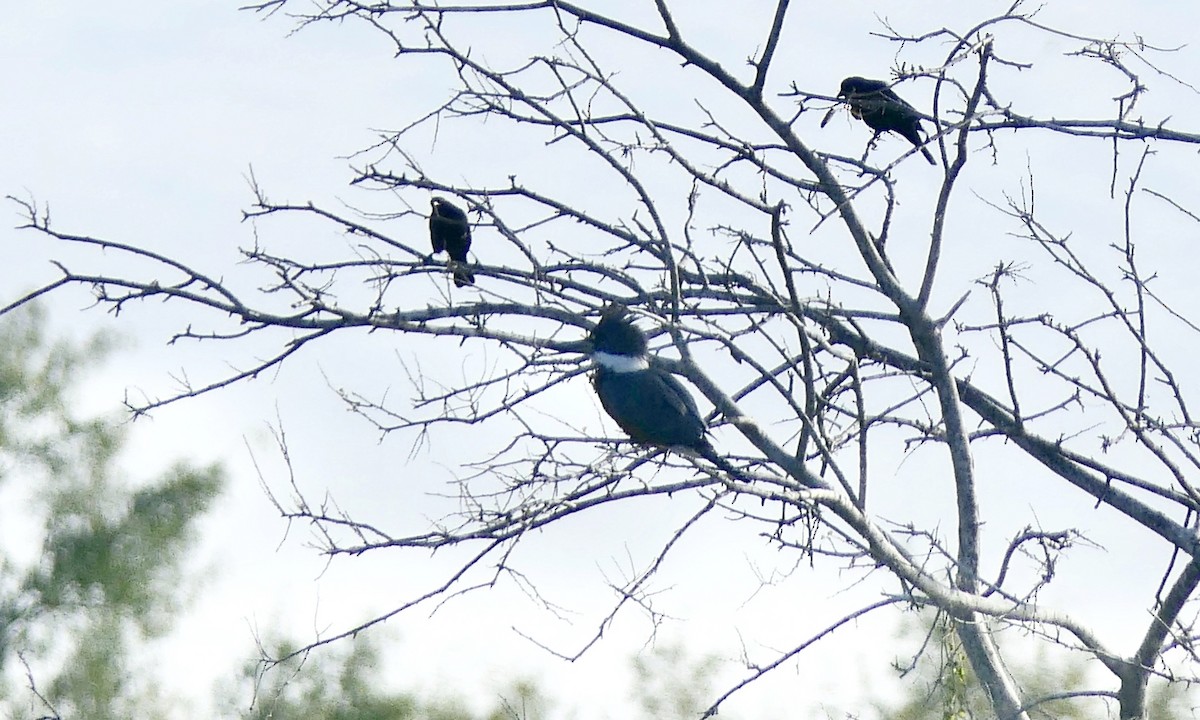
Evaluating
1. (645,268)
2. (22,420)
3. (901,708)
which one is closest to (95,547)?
(22,420)

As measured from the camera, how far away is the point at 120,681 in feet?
64.0

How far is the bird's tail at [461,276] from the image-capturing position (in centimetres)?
645

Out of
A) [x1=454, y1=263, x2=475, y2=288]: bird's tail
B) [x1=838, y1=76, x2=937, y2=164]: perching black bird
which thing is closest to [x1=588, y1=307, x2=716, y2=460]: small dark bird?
[x1=454, y1=263, x2=475, y2=288]: bird's tail

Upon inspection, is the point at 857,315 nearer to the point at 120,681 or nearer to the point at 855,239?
the point at 855,239

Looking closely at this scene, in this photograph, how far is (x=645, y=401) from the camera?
6.46 m

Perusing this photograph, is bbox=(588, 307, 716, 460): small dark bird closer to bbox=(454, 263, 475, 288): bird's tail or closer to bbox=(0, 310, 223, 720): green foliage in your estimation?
bbox=(454, 263, 475, 288): bird's tail

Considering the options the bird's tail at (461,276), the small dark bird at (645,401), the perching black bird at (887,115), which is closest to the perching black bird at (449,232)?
the perching black bird at (887,115)

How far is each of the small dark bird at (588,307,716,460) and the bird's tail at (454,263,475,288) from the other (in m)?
0.63

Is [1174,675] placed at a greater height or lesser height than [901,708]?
lesser

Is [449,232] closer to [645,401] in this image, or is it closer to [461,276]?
[461,276]

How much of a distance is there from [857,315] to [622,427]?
175 centimetres

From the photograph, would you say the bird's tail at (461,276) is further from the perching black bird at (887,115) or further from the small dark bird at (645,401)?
the perching black bird at (887,115)

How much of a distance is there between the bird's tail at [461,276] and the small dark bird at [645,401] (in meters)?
0.63

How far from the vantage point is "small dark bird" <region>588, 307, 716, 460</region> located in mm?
6383
